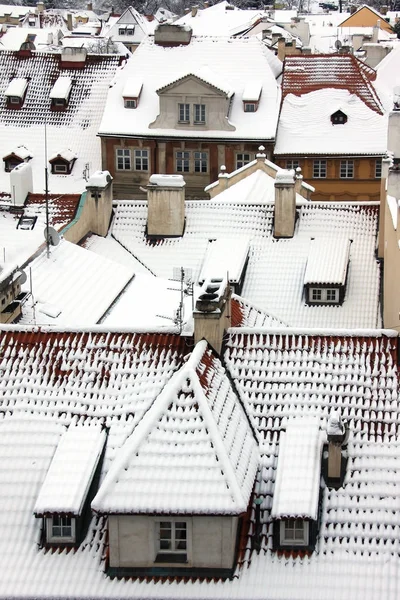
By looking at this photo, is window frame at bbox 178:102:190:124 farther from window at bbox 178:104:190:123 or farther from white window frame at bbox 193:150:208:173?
white window frame at bbox 193:150:208:173

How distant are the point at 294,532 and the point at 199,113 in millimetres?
43333

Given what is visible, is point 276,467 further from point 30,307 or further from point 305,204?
point 305,204

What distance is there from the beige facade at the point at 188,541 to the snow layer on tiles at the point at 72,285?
11.7m

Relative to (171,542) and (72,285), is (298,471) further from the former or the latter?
(72,285)

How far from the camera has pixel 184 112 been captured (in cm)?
6150

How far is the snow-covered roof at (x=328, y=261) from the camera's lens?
3819 cm

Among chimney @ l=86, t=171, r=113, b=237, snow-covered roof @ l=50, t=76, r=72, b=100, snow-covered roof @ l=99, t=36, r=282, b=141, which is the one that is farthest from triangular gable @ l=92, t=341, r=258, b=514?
snow-covered roof @ l=50, t=76, r=72, b=100

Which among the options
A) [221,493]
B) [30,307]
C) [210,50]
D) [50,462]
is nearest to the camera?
[221,493]

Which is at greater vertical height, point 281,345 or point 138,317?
point 281,345

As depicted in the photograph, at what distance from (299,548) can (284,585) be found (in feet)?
2.78

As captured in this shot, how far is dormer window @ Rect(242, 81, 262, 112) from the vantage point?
61438 mm

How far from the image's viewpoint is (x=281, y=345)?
24125 millimetres

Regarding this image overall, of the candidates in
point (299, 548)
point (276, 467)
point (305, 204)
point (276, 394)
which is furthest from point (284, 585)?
point (305, 204)

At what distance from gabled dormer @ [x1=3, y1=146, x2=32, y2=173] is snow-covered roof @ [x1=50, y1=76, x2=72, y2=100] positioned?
4265 mm
